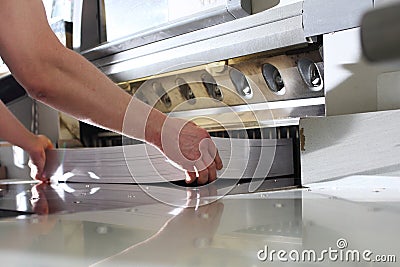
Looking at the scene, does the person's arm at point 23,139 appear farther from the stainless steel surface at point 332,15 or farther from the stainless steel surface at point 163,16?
the stainless steel surface at point 332,15

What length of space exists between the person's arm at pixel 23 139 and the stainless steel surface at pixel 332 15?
36.9 inches

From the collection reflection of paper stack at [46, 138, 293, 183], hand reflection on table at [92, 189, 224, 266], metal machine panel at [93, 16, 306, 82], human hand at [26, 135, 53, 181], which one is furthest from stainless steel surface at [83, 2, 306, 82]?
hand reflection on table at [92, 189, 224, 266]

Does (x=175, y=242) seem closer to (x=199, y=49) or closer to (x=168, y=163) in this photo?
(x=168, y=163)

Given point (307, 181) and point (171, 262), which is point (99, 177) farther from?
point (171, 262)

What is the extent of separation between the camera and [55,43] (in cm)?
72

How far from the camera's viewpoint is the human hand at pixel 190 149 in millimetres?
828

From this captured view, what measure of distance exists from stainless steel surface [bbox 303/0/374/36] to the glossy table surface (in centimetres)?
29

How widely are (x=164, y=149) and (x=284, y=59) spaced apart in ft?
1.19

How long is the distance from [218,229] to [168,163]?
0.50 metres

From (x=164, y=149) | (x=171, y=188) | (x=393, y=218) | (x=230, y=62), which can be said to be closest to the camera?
(x=393, y=218)

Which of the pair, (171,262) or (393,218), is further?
(393,218)

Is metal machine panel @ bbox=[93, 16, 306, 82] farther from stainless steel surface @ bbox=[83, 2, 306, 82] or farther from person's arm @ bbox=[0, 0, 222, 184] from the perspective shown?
person's arm @ bbox=[0, 0, 222, 184]

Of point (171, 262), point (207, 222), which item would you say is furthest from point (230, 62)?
point (171, 262)

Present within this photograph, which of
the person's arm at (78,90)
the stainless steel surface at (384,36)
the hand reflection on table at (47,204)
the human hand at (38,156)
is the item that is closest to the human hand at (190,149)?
the person's arm at (78,90)
